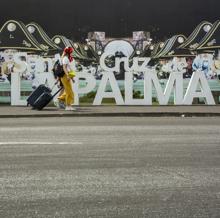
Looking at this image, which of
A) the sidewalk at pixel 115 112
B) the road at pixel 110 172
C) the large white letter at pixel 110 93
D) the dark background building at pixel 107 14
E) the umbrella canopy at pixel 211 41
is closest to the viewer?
the road at pixel 110 172

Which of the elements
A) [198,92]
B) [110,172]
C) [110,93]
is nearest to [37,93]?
[110,93]

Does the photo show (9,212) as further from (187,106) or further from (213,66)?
(213,66)

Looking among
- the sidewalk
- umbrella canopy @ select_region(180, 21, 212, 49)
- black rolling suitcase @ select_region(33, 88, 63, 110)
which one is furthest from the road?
umbrella canopy @ select_region(180, 21, 212, 49)

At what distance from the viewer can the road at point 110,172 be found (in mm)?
6742

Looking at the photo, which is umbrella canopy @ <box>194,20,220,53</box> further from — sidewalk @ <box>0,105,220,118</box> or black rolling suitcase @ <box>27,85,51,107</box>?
black rolling suitcase @ <box>27,85,51,107</box>

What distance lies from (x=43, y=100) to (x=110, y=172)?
963cm

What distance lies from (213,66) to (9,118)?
26.7 ft

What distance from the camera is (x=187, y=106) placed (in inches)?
772

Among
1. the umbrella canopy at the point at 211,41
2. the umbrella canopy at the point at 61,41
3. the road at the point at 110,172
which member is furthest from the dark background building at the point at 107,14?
A: the road at the point at 110,172

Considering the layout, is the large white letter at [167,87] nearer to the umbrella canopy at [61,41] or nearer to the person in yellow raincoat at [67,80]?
the person in yellow raincoat at [67,80]

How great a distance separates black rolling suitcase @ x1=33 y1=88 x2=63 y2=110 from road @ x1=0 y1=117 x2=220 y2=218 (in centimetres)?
436

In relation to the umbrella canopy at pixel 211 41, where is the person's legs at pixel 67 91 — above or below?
below

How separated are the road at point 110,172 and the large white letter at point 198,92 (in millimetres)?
6526

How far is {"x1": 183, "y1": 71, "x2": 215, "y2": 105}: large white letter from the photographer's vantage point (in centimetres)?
1992
